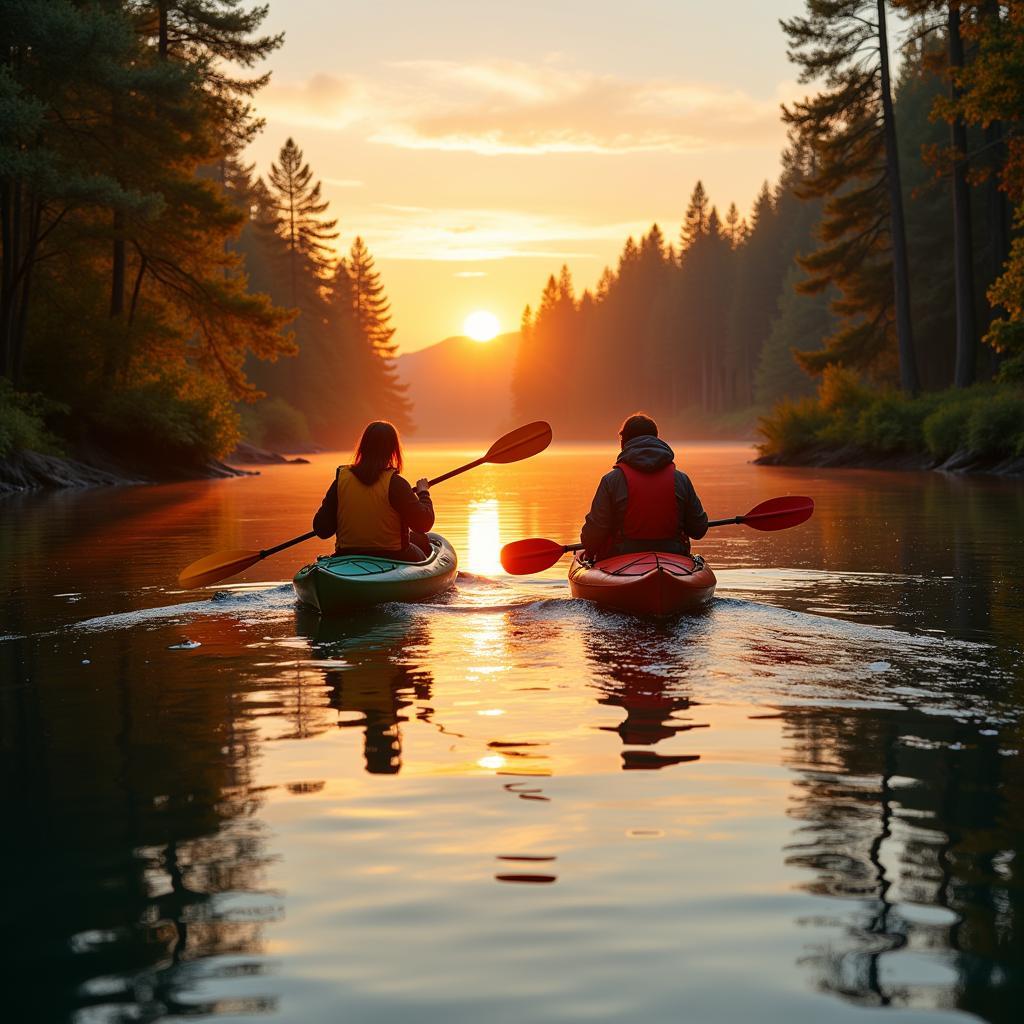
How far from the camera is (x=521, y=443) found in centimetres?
1338

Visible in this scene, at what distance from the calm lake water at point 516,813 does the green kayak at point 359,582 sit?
0.21m

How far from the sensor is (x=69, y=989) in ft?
10.7

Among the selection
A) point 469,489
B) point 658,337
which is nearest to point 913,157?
point 469,489

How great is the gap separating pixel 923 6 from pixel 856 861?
30.0m

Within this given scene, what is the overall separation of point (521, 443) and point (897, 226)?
85.9 ft

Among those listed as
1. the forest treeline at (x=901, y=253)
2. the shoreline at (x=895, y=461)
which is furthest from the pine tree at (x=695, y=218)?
the shoreline at (x=895, y=461)

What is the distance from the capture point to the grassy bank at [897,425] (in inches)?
1148

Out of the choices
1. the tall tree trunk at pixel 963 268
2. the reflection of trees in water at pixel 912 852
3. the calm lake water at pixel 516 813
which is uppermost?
the tall tree trunk at pixel 963 268

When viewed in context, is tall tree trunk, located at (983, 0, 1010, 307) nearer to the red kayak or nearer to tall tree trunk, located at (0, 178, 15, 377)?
tall tree trunk, located at (0, 178, 15, 377)

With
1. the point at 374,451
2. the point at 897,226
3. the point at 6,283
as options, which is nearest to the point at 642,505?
the point at 374,451

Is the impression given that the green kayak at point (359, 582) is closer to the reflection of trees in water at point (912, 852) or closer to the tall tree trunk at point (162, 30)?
the reflection of trees in water at point (912, 852)

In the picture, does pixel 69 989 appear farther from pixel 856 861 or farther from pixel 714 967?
pixel 856 861

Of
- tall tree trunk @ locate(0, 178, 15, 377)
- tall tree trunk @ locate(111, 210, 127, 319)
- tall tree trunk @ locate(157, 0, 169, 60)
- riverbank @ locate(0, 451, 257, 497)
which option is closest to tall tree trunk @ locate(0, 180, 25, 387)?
tall tree trunk @ locate(0, 178, 15, 377)

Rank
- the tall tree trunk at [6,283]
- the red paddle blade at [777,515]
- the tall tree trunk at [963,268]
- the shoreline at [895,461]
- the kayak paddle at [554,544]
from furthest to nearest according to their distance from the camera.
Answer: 1. the tall tree trunk at [963,268]
2. the tall tree trunk at [6,283]
3. the shoreline at [895,461]
4. the red paddle blade at [777,515]
5. the kayak paddle at [554,544]
